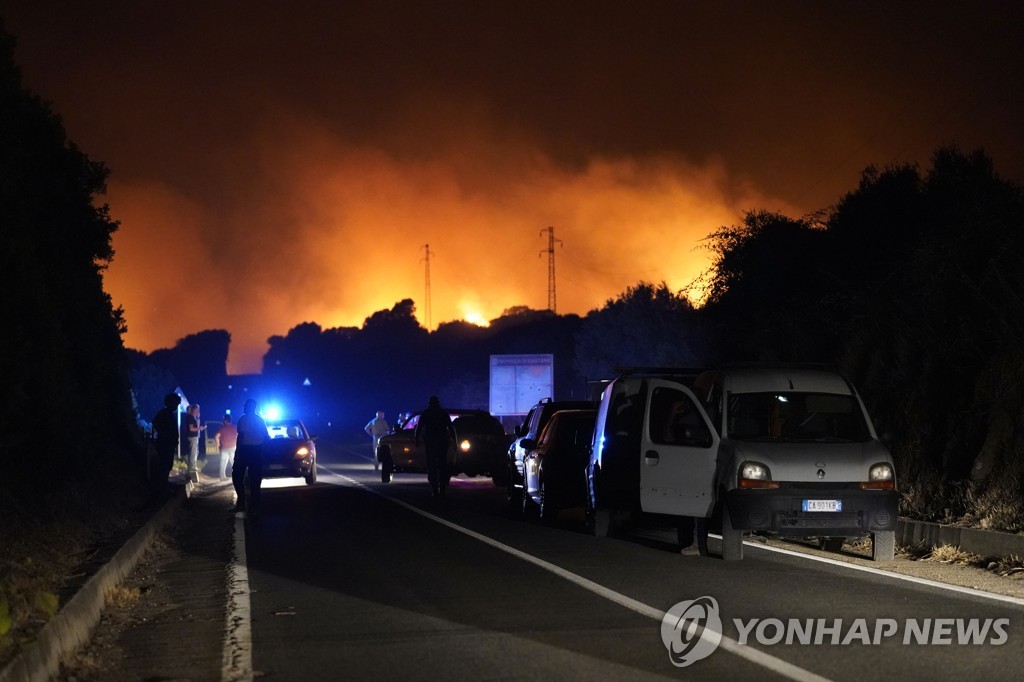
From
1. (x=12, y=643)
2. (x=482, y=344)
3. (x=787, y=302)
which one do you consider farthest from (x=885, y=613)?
(x=482, y=344)

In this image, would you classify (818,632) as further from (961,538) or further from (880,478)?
(961,538)

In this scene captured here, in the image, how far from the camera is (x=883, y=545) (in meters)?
14.1

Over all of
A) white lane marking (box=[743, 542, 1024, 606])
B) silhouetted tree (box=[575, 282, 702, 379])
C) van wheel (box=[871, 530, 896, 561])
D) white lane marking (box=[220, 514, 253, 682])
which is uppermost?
silhouetted tree (box=[575, 282, 702, 379])

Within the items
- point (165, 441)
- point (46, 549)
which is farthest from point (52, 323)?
point (165, 441)

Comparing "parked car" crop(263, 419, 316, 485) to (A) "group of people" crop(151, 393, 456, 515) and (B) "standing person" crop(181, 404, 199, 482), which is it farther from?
(B) "standing person" crop(181, 404, 199, 482)

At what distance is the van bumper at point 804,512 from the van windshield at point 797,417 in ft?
2.39

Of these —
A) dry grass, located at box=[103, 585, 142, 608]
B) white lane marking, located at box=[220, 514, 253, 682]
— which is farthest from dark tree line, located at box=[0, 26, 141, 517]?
dry grass, located at box=[103, 585, 142, 608]

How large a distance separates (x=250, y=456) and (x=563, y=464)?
571cm

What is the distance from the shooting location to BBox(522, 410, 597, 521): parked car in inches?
746

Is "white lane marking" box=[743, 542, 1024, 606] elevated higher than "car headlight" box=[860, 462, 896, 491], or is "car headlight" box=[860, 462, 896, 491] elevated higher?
"car headlight" box=[860, 462, 896, 491]

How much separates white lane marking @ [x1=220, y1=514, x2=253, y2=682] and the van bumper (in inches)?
197

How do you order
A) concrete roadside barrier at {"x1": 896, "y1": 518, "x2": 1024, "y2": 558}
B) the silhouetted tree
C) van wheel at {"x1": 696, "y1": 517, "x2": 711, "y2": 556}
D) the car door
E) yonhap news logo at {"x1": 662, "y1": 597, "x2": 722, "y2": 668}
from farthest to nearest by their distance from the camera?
the silhouetted tree
van wheel at {"x1": 696, "y1": 517, "x2": 711, "y2": 556}
the car door
concrete roadside barrier at {"x1": 896, "y1": 518, "x2": 1024, "y2": 558}
yonhap news logo at {"x1": 662, "y1": 597, "x2": 722, "y2": 668}

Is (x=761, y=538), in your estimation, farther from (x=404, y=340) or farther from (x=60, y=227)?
(x=404, y=340)

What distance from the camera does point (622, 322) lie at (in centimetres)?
8200
